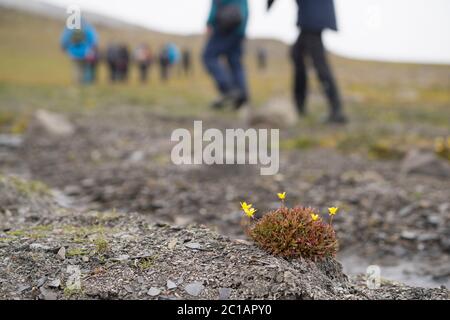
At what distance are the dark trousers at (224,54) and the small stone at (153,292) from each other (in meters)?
11.6

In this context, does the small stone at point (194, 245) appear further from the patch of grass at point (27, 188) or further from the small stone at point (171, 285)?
the patch of grass at point (27, 188)

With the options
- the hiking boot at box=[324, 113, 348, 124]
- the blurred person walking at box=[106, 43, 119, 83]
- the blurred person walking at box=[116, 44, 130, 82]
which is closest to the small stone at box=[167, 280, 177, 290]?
the hiking boot at box=[324, 113, 348, 124]

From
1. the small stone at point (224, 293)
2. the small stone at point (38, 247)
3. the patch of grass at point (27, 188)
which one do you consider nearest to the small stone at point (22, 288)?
the small stone at point (38, 247)

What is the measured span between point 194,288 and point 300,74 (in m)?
11.0

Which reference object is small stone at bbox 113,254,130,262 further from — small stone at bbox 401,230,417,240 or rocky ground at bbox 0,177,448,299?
small stone at bbox 401,230,417,240

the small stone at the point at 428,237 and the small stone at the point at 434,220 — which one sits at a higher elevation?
the small stone at the point at 434,220

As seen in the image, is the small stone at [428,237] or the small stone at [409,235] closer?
the small stone at [428,237]

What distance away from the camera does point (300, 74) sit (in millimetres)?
14125

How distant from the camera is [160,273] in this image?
12.7ft

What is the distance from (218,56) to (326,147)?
494 cm

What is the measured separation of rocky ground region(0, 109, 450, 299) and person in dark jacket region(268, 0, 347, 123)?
1690 mm

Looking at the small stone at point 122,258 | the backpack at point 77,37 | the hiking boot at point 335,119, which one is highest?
the backpack at point 77,37

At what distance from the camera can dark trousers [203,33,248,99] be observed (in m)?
14.9

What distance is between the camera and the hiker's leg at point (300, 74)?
13.4 metres
